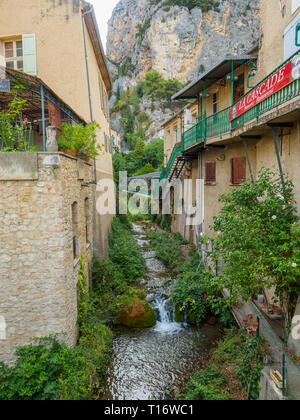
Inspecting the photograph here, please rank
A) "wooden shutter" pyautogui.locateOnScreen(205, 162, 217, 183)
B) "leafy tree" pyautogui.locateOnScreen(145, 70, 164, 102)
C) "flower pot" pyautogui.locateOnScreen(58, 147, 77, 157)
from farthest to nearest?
"leafy tree" pyautogui.locateOnScreen(145, 70, 164, 102), "wooden shutter" pyautogui.locateOnScreen(205, 162, 217, 183), "flower pot" pyautogui.locateOnScreen(58, 147, 77, 157)

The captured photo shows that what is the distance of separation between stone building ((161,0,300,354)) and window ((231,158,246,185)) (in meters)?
0.04

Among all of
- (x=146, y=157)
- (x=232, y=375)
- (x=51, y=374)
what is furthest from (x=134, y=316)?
(x=146, y=157)

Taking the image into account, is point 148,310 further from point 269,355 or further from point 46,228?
point 46,228

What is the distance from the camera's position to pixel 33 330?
6.54 metres

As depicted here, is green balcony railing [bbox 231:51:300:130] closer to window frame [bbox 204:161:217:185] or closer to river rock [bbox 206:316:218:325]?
window frame [bbox 204:161:217:185]

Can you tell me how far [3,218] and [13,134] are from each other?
2165 millimetres

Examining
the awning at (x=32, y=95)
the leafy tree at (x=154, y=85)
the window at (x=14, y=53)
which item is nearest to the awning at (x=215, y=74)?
the awning at (x=32, y=95)

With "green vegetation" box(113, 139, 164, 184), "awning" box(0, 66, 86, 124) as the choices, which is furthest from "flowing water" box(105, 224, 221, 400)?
"green vegetation" box(113, 139, 164, 184)

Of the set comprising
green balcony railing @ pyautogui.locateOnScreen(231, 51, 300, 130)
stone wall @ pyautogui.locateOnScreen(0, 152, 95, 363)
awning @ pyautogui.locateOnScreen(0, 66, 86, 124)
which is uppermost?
awning @ pyautogui.locateOnScreen(0, 66, 86, 124)

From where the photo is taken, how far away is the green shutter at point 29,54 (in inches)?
414

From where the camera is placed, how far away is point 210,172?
45.0 ft

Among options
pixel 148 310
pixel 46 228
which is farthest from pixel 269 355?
pixel 46 228

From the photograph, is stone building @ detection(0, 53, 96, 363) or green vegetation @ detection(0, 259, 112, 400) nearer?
green vegetation @ detection(0, 259, 112, 400)

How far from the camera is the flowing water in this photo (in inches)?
291
